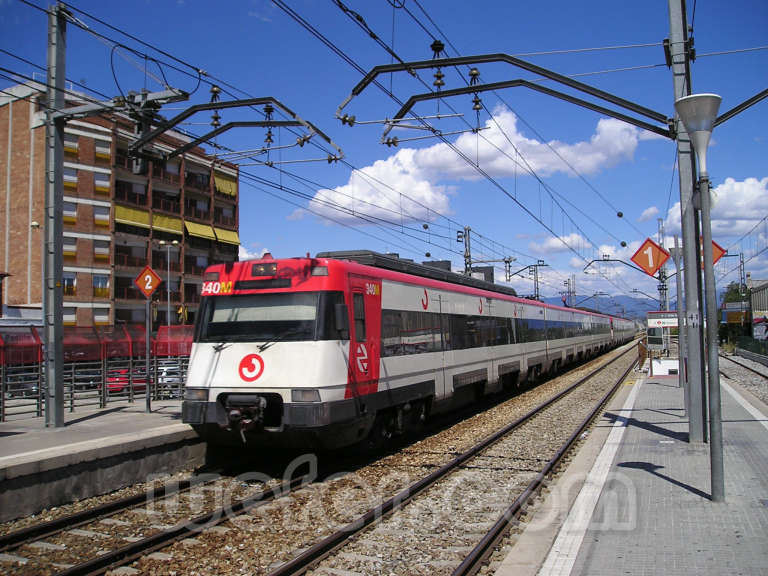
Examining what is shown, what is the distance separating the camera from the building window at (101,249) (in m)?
40.9

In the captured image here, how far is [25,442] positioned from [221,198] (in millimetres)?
43480

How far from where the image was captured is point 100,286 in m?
40.9

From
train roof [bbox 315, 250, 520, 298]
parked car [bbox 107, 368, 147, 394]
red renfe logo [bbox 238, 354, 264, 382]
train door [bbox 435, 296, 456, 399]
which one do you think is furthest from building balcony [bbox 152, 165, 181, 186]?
red renfe logo [bbox 238, 354, 264, 382]

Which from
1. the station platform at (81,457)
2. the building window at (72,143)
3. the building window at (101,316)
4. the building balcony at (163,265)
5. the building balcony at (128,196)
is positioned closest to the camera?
the station platform at (81,457)

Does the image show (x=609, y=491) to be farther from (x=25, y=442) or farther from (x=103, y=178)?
(x=103, y=178)

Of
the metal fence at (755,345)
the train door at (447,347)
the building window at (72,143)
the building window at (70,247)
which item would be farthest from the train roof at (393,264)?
the building window at (72,143)

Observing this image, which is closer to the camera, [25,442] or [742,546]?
[742,546]

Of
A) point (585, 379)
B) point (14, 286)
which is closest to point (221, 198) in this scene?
point (14, 286)

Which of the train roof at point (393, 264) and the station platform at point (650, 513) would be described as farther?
the train roof at point (393, 264)

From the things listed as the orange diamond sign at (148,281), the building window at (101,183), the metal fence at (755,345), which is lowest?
the metal fence at (755,345)

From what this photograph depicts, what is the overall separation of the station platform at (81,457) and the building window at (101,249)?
104 feet

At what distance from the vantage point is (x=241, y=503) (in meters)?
7.37

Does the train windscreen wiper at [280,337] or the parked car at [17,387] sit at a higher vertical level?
the train windscreen wiper at [280,337]

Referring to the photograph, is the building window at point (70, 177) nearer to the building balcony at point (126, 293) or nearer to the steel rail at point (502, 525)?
the building balcony at point (126, 293)
